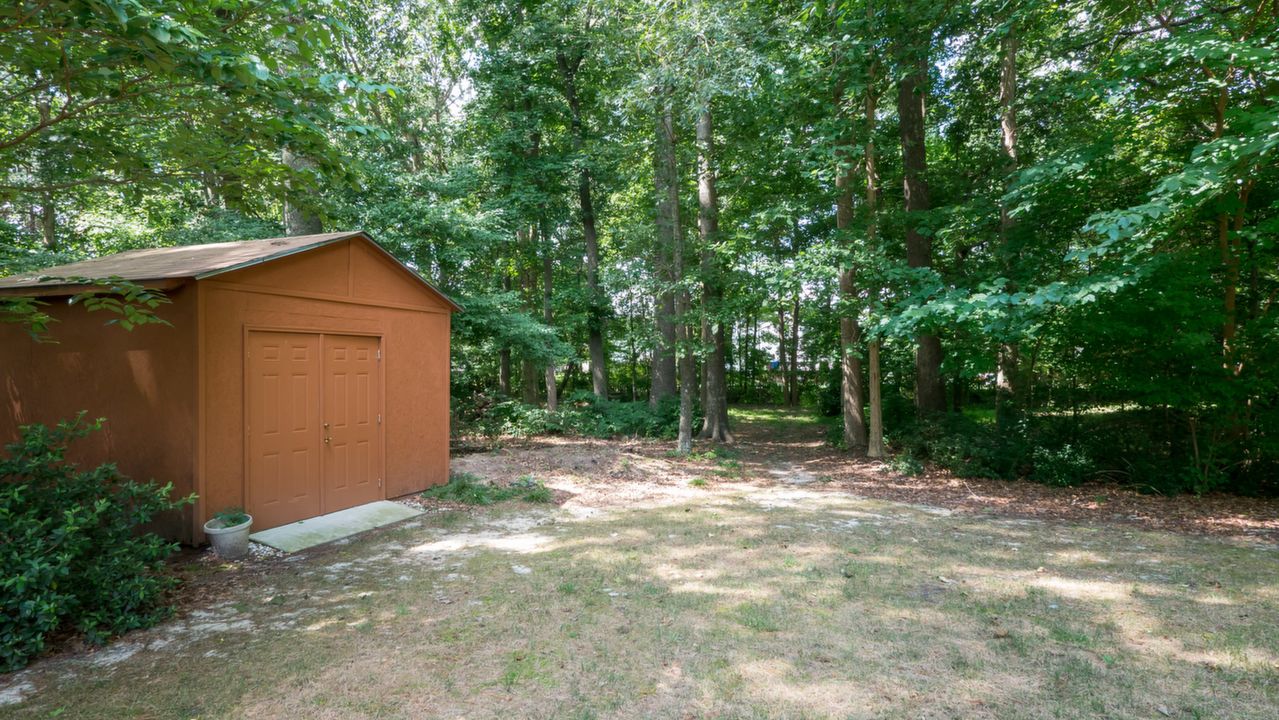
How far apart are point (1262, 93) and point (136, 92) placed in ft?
39.6

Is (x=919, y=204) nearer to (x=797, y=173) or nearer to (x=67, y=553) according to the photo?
(x=797, y=173)

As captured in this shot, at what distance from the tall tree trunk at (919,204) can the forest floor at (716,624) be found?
5010mm

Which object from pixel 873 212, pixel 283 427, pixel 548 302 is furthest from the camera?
pixel 548 302

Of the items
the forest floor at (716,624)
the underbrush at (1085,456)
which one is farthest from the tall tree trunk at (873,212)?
the forest floor at (716,624)

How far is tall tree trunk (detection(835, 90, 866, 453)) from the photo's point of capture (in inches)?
393

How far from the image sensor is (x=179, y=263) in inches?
224

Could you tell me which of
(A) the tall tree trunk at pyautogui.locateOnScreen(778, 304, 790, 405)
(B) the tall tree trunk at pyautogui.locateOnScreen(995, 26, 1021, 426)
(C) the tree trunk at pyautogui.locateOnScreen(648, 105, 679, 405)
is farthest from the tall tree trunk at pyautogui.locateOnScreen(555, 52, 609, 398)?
(A) the tall tree trunk at pyautogui.locateOnScreen(778, 304, 790, 405)

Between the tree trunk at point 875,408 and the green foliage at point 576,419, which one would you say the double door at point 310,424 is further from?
the tree trunk at point 875,408

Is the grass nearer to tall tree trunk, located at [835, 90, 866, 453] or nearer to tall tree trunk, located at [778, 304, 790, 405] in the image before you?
tall tree trunk, located at [835, 90, 866, 453]

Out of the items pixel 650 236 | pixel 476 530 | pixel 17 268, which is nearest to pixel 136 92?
pixel 476 530

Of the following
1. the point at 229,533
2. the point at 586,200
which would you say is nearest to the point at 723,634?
the point at 229,533

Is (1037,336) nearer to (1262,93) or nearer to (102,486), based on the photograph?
(1262,93)

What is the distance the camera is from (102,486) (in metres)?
4.05

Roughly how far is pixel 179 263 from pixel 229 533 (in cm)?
281
